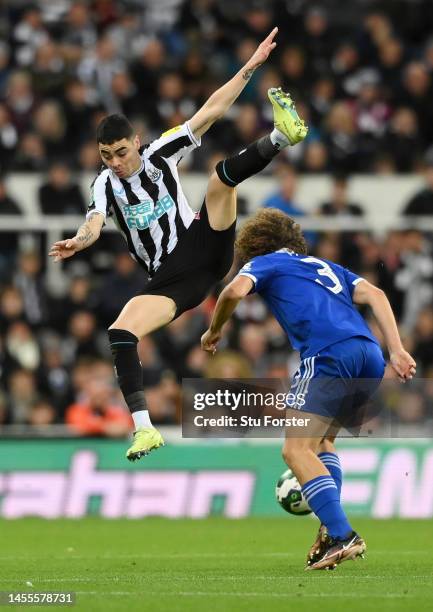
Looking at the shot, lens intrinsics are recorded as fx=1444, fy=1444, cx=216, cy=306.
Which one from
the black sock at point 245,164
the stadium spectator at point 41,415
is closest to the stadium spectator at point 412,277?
the stadium spectator at point 41,415

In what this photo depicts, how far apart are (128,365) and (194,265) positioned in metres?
0.84

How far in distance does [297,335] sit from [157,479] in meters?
6.39

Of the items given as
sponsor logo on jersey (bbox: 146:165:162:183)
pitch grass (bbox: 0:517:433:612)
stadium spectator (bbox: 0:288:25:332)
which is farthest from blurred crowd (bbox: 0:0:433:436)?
sponsor logo on jersey (bbox: 146:165:162:183)

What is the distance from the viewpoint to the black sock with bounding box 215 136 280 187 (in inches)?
357

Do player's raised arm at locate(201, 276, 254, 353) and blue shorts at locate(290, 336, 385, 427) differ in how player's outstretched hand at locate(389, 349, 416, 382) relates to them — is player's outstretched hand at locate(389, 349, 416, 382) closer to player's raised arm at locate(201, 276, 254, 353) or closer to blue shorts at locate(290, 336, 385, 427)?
blue shorts at locate(290, 336, 385, 427)

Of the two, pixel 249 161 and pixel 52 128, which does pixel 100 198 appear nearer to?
→ pixel 249 161

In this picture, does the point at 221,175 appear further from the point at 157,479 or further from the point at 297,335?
the point at 157,479

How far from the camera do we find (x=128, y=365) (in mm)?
9016

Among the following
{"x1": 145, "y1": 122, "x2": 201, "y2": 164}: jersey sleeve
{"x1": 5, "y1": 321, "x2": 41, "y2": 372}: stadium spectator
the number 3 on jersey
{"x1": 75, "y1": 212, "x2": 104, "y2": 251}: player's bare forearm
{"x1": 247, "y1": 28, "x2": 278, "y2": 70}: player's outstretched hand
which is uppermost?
{"x1": 247, "y1": 28, "x2": 278, "y2": 70}: player's outstretched hand

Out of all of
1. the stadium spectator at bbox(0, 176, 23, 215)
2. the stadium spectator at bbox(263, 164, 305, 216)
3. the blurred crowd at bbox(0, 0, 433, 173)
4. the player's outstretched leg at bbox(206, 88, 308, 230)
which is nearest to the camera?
the player's outstretched leg at bbox(206, 88, 308, 230)

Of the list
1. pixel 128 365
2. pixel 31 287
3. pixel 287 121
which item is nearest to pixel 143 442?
pixel 128 365

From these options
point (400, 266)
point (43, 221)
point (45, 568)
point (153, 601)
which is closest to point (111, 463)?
point (43, 221)

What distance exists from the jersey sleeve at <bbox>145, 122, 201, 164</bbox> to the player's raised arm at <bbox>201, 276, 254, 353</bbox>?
1463 millimetres

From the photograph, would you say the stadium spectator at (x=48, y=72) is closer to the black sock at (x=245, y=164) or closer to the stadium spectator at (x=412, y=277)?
the stadium spectator at (x=412, y=277)
